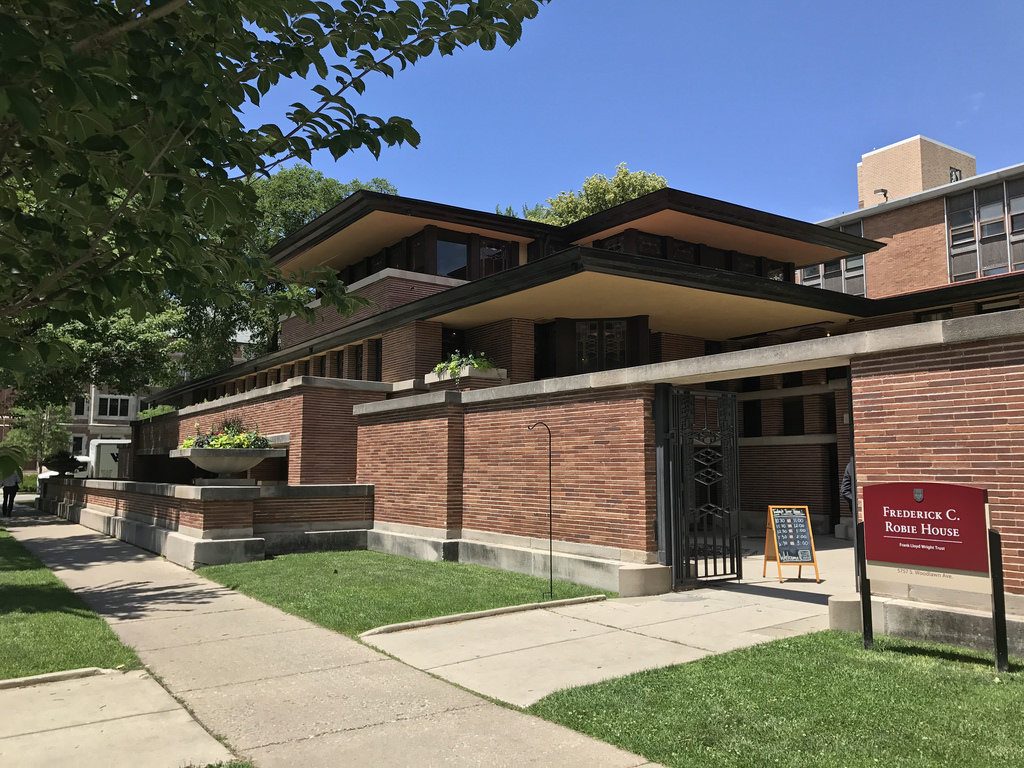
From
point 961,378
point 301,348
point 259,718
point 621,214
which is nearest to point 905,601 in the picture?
point 961,378

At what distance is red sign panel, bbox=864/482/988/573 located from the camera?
22.3 ft

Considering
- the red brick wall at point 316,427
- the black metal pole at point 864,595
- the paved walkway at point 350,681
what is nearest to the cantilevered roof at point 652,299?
the red brick wall at point 316,427

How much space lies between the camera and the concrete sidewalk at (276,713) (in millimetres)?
4973

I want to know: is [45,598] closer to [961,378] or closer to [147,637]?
[147,637]

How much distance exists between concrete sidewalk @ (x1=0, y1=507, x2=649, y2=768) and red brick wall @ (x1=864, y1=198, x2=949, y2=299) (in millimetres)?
36135

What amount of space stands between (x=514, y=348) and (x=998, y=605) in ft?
46.3

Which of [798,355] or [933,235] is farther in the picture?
[933,235]

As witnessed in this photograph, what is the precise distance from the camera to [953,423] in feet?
24.6

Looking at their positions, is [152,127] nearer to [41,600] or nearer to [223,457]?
[41,600]

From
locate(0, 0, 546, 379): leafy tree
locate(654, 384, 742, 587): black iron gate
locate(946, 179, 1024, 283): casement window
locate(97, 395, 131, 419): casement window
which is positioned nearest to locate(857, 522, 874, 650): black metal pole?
locate(654, 384, 742, 587): black iron gate

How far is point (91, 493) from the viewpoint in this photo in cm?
2489

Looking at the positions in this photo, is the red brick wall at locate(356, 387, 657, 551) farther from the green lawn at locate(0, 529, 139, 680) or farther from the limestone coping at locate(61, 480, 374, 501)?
the green lawn at locate(0, 529, 139, 680)

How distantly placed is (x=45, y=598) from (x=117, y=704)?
5.96 metres

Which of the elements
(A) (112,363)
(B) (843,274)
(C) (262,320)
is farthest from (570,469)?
(B) (843,274)
